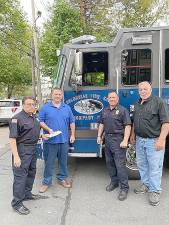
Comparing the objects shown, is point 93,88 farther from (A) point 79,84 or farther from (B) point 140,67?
(B) point 140,67

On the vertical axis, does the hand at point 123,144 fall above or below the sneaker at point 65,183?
above

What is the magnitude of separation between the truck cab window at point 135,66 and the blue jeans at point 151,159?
47.8 inches

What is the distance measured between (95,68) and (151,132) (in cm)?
175

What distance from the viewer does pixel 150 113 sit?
555 centimetres

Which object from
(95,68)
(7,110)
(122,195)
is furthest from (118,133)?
(7,110)

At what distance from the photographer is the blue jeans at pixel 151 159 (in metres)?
5.68

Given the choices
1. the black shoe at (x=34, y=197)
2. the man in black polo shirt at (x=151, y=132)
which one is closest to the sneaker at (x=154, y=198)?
the man in black polo shirt at (x=151, y=132)

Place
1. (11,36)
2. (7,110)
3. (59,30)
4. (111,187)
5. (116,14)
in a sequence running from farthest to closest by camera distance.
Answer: (11,36)
(7,110)
(116,14)
(59,30)
(111,187)

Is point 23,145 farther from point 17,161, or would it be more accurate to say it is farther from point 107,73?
point 107,73

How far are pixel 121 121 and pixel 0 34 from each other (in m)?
26.7

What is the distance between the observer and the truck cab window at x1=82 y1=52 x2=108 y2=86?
673 cm

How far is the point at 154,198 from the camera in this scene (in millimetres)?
5656

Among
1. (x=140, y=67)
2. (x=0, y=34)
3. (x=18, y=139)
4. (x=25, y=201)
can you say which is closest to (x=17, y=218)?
A: (x=25, y=201)

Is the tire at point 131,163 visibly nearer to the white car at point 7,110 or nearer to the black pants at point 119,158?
the black pants at point 119,158
